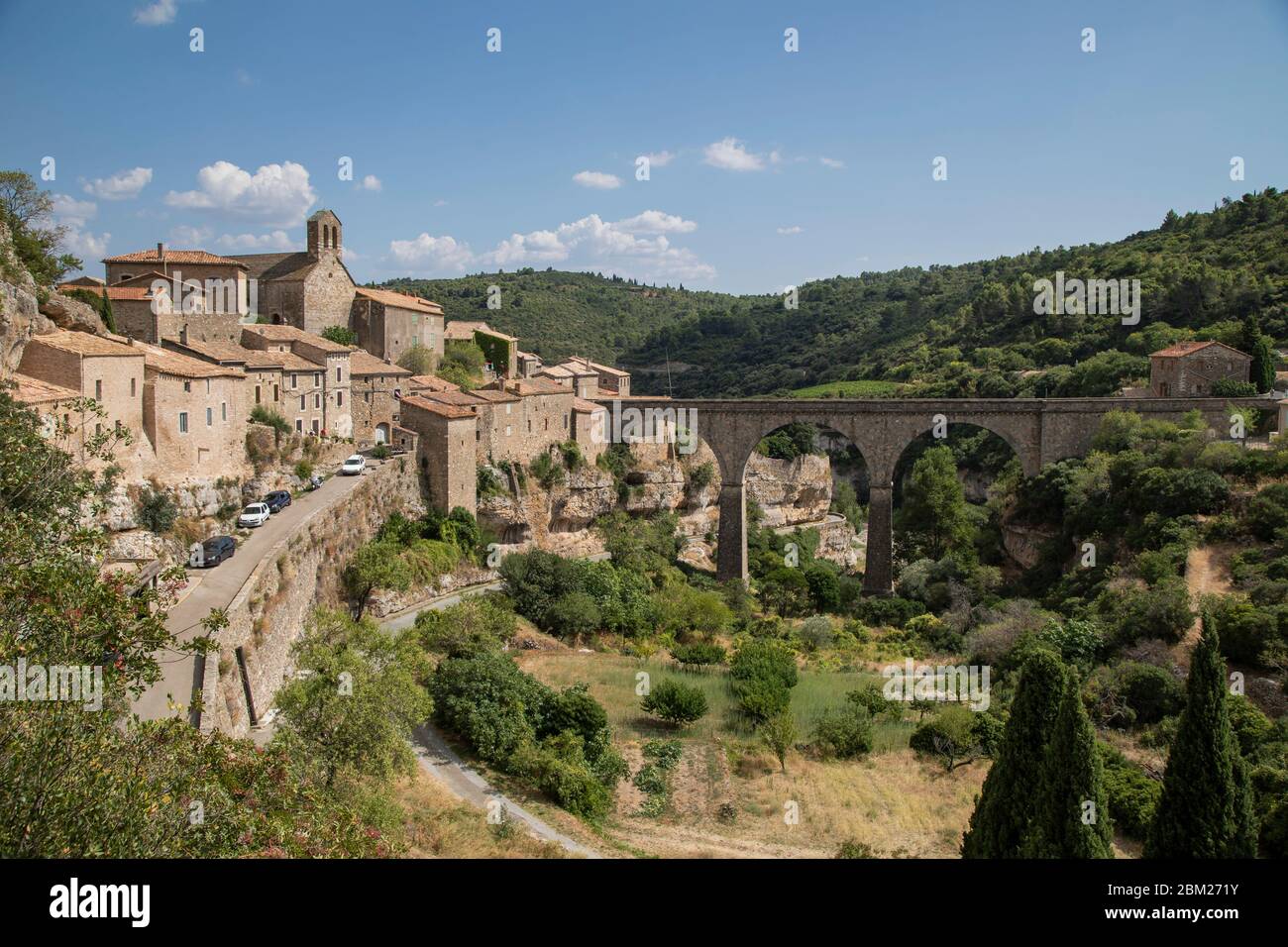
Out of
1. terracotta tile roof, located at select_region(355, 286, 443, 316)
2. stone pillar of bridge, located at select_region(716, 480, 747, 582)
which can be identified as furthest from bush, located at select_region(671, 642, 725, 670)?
terracotta tile roof, located at select_region(355, 286, 443, 316)

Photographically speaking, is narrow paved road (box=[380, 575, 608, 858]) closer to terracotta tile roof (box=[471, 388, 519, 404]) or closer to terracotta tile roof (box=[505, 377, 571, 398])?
terracotta tile roof (box=[471, 388, 519, 404])

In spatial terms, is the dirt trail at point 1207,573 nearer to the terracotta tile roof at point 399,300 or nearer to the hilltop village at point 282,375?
the hilltop village at point 282,375

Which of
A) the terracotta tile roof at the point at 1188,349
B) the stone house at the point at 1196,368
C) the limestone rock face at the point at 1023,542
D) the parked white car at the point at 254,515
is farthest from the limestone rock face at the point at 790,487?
the parked white car at the point at 254,515

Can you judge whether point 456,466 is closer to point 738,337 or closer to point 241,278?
point 241,278

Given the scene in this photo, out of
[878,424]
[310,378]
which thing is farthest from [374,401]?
[878,424]

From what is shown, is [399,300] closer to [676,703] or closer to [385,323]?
[385,323]
